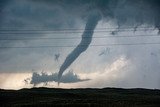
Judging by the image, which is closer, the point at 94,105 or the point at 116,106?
the point at 116,106

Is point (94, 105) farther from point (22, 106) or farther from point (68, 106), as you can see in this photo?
point (22, 106)

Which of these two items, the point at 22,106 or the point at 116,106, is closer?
the point at 116,106

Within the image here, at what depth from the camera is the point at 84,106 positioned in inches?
5773

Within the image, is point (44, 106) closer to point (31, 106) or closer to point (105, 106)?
point (31, 106)

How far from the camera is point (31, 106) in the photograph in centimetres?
14700

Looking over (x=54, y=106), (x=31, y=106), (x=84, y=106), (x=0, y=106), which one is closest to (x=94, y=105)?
(x=84, y=106)

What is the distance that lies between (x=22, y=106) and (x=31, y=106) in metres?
4.17

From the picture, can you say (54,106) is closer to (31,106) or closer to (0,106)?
(31,106)

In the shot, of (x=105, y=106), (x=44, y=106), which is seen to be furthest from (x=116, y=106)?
(x=44, y=106)

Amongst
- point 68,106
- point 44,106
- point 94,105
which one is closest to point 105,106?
point 94,105

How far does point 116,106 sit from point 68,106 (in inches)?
914

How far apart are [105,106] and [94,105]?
635cm

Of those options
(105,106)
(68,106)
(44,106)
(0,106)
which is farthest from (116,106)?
(0,106)

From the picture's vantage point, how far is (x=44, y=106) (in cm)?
15138
